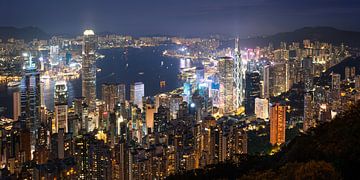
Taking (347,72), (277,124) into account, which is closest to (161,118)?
(277,124)

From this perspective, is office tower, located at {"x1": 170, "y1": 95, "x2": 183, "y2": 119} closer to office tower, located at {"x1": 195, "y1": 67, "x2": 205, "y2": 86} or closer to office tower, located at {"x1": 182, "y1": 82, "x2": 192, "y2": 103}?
office tower, located at {"x1": 182, "y1": 82, "x2": 192, "y2": 103}

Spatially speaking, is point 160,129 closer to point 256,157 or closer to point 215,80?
point 256,157

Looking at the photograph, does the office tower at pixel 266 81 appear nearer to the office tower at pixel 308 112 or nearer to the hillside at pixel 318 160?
the office tower at pixel 308 112

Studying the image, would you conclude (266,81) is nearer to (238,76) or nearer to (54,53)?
(238,76)

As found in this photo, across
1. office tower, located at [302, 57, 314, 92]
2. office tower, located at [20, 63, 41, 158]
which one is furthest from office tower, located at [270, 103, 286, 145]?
office tower, located at [20, 63, 41, 158]

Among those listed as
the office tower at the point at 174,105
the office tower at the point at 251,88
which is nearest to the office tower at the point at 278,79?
the office tower at the point at 251,88
